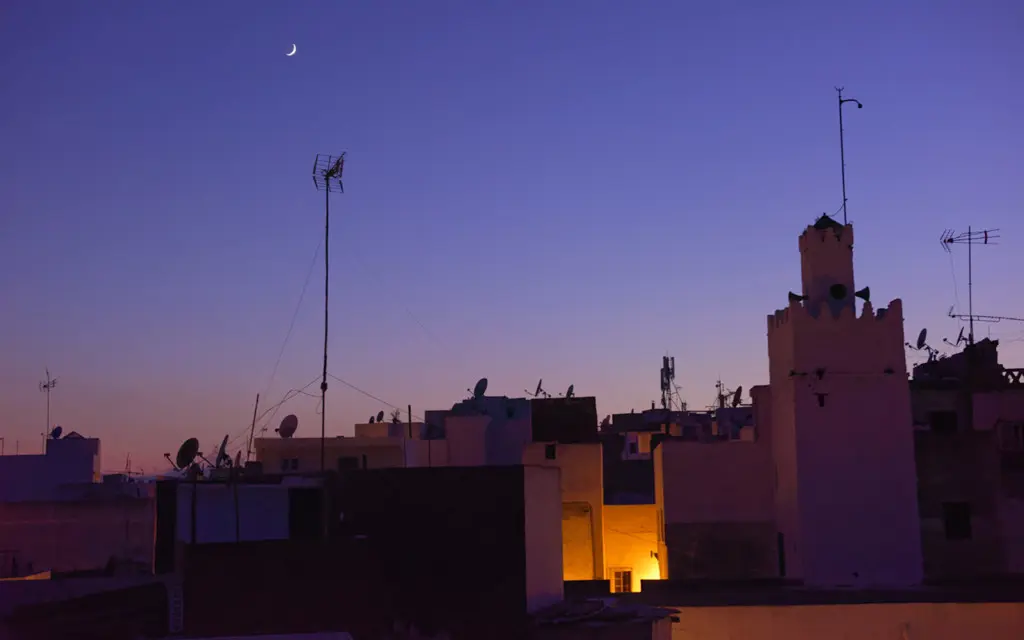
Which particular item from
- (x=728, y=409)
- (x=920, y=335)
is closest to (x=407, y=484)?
(x=920, y=335)

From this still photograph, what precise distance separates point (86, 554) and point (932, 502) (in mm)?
20663

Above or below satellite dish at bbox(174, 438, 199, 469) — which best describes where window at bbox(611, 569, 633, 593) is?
below

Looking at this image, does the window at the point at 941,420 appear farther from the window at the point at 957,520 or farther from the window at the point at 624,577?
the window at the point at 624,577

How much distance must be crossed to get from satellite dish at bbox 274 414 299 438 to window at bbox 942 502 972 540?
54.2 feet

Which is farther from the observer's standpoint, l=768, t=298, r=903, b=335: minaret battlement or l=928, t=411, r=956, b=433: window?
l=928, t=411, r=956, b=433: window

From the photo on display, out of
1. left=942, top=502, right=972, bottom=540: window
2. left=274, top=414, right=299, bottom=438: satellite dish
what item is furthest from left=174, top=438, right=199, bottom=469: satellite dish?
left=942, top=502, right=972, bottom=540: window

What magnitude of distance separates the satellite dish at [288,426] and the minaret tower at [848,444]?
1362 centimetres

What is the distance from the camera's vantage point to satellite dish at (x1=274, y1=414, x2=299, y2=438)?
2766cm

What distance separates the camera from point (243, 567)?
12.9 metres

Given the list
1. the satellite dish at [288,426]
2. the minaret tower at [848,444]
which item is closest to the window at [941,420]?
the minaret tower at [848,444]

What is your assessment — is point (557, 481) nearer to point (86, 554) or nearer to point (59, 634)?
point (59, 634)

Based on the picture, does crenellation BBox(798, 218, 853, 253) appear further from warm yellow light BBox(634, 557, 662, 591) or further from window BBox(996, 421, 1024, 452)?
warm yellow light BBox(634, 557, 662, 591)

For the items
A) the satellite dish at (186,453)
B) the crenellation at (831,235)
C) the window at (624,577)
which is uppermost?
the crenellation at (831,235)

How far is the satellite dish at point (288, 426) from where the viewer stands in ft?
90.7
